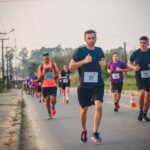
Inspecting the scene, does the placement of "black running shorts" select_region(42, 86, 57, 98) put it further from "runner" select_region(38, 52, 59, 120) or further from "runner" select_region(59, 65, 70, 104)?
"runner" select_region(59, 65, 70, 104)

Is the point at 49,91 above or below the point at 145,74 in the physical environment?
below

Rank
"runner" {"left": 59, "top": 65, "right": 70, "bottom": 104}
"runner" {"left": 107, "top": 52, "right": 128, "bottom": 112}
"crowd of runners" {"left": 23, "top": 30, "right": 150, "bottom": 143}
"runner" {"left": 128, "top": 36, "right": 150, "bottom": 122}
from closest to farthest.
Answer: "crowd of runners" {"left": 23, "top": 30, "right": 150, "bottom": 143}, "runner" {"left": 128, "top": 36, "right": 150, "bottom": 122}, "runner" {"left": 107, "top": 52, "right": 128, "bottom": 112}, "runner" {"left": 59, "top": 65, "right": 70, "bottom": 104}

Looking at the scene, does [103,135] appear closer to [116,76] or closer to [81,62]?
[81,62]

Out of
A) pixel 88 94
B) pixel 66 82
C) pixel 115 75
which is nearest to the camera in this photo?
pixel 88 94

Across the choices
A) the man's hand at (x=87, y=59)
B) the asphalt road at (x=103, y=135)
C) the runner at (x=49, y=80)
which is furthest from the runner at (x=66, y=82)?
the man's hand at (x=87, y=59)

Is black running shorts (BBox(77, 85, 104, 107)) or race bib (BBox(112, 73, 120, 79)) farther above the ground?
race bib (BBox(112, 73, 120, 79))

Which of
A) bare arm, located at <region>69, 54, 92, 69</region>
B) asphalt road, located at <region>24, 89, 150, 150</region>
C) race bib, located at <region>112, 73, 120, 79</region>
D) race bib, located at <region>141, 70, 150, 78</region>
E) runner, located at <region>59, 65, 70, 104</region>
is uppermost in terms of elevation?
bare arm, located at <region>69, 54, 92, 69</region>

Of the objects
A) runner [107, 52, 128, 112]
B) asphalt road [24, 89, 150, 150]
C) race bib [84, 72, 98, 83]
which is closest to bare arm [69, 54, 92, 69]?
race bib [84, 72, 98, 83]

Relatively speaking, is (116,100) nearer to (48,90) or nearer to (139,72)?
(48,90)

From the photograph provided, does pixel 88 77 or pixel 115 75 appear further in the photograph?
pixel 115 75

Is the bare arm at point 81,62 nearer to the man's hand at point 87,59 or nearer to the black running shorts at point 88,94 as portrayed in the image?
the man's hand at point 87,59

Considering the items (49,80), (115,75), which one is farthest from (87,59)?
(115,75)

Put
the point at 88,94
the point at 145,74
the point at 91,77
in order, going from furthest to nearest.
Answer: the point at 145,74, the point at 88,94, the point at 91,77

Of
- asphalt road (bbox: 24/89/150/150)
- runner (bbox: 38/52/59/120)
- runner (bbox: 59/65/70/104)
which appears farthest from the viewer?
runner (bbox: 59/65/70/104)
